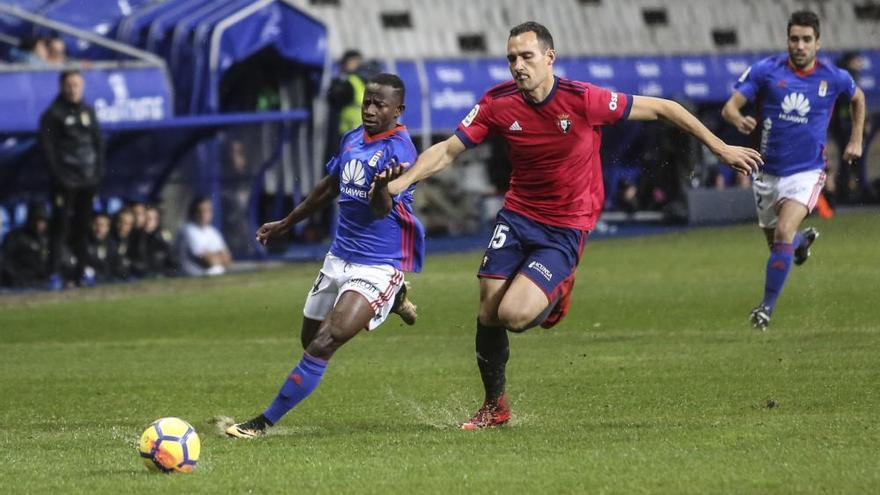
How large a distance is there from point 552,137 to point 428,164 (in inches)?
31.3

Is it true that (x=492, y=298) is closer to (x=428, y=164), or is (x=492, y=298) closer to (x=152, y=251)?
(x=428, y=164)

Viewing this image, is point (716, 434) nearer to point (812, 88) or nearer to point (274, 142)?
point (812, 88)

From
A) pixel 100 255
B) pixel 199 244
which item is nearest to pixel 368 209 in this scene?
pixel 100 255

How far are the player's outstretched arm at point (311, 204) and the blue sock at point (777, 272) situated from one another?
17.9ft

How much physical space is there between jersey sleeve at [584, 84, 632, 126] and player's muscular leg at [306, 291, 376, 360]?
1.65 meters

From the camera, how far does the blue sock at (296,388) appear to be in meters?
9.57

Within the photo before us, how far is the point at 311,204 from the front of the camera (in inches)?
408

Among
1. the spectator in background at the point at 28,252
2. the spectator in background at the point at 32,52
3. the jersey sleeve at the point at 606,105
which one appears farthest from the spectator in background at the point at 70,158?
the jersey sleeve at the point at 606,105

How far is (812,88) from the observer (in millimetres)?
14812

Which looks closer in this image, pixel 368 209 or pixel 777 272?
pixel 368 209

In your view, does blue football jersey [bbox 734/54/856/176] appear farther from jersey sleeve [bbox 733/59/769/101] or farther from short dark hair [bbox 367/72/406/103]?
short dark hair [bbox 367/72/406/103]

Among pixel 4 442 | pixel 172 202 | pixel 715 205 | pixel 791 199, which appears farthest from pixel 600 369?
pixel 715 205

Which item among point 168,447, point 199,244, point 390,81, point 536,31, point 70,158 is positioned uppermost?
point 536,31

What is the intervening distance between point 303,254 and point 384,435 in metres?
15.4
